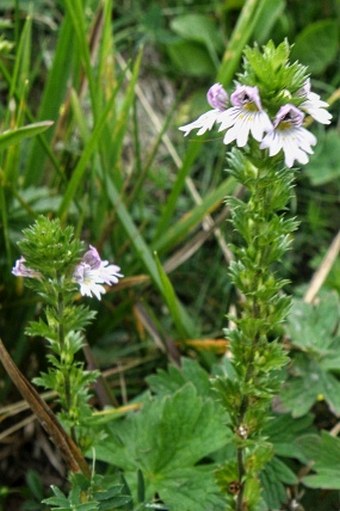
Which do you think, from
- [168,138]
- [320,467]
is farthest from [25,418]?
[168,138]

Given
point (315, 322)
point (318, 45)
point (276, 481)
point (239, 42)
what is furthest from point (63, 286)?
point (318, 45)

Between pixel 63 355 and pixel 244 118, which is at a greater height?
pixel 244 118

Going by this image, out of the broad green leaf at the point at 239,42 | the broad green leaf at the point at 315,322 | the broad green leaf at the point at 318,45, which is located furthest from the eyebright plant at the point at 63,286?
the broad green leaf at the point at 318,45

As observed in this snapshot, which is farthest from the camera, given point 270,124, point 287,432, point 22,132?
point 287,432

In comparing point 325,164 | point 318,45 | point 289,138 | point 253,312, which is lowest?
point 325,164

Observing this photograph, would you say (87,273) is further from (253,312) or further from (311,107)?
(311,107)

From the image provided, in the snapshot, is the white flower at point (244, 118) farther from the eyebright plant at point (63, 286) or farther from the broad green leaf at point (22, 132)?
the broad green leaf at point (22, 132)
